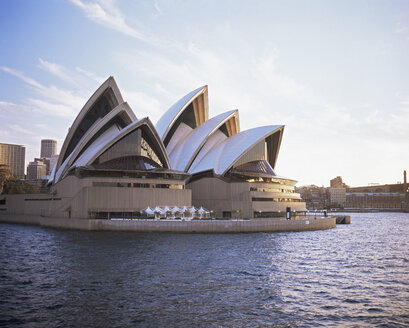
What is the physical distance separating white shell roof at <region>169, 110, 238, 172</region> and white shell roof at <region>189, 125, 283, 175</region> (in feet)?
6.98

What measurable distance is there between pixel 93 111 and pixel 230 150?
24.1 meters

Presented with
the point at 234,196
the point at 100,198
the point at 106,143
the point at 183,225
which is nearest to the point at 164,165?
the point at 106,143

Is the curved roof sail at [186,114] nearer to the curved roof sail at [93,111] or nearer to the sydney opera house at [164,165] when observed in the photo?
the sydney opera house at [164,165]

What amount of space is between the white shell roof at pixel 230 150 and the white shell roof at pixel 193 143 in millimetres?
2127

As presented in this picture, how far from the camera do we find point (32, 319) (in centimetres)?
1365

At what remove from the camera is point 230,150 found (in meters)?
69.5

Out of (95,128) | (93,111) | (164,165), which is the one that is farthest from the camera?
(164,165)

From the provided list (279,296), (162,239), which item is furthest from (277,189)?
(279,296)

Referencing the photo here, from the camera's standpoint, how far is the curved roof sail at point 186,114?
6850cm

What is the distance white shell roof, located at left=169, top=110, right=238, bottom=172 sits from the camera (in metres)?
68.3

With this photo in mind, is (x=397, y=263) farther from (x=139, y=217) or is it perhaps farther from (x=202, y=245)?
(x=139, y=217)

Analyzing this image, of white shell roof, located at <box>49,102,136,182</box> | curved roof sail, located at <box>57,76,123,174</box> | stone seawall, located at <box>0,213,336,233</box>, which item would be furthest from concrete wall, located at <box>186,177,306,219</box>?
curved roof sail, located at <box>57,76,123,174</box>

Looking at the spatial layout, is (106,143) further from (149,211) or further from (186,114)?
(186,114)

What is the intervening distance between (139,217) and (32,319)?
3680cm
